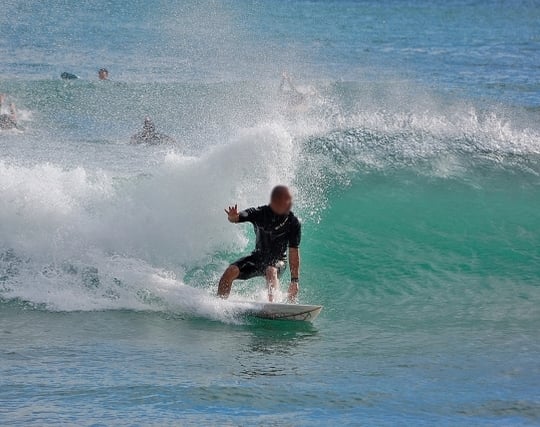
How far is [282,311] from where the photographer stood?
8.73m

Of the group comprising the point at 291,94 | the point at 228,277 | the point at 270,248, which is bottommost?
the point at 228,277

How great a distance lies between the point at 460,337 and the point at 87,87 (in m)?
19.9

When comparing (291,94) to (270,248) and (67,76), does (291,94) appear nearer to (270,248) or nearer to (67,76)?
(67,76)

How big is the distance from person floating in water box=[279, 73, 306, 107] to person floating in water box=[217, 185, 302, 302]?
11.8 metres

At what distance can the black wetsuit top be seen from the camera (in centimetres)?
884

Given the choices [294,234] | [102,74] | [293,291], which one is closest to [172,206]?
[294,234]

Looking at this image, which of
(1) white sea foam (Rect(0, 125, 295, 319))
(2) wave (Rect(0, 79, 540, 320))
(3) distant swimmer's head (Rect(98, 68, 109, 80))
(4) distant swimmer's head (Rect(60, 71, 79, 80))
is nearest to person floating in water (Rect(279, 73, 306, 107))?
(3) distant swimmer's head (Rect(98, 68, 109, 80))

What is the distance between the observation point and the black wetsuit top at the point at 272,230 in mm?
8844

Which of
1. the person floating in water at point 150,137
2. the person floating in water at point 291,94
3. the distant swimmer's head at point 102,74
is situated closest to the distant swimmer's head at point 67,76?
the distant swimmer's head at point 102,74

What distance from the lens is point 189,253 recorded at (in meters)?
10.6

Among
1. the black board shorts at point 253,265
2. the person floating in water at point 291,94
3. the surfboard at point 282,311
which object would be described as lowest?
the surfboard at point 282,311

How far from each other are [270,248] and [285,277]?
1627 mm

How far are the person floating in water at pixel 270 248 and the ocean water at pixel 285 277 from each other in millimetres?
364

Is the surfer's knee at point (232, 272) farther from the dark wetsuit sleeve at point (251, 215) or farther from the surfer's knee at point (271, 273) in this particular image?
the dark wetsuit sleeve at point (251, 215)
